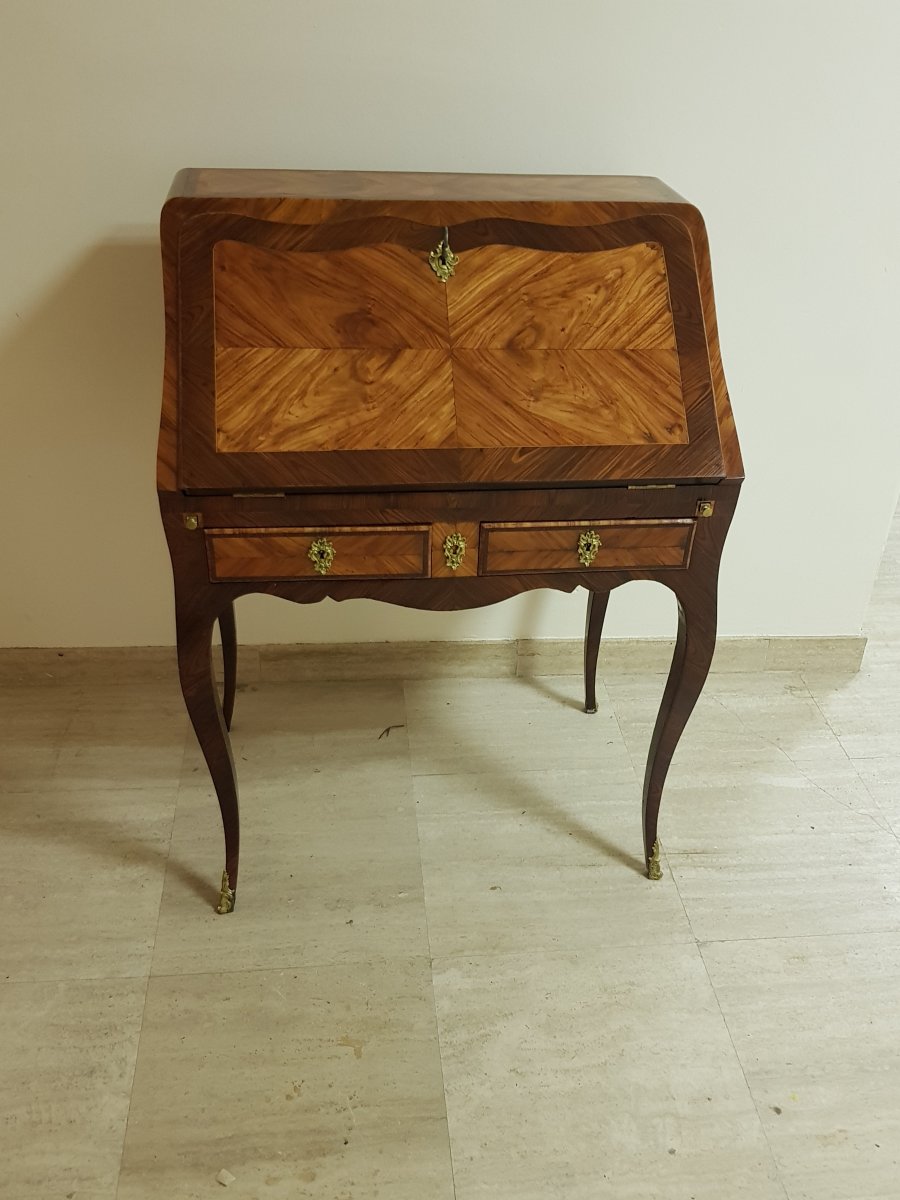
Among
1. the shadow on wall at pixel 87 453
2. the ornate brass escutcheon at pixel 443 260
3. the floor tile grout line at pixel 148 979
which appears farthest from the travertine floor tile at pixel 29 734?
the ornate brass escutcheon at pixel 443 260

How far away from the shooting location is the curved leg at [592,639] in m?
2.29

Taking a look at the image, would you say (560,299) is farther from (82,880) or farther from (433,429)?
(82,880)

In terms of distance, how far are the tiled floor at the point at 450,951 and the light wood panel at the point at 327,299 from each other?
99cm

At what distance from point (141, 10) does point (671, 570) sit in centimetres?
130

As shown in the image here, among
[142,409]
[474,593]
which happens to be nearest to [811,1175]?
[474,593]

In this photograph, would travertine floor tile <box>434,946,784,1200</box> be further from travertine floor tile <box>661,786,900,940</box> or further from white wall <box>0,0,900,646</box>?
white wall <box>0,0,900,646</box>

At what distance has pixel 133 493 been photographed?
220 centimetres

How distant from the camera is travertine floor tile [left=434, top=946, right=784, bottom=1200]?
1513 mm

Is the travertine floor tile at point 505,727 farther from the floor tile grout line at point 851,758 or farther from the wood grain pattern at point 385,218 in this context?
the wood grain pattern at point 385,218

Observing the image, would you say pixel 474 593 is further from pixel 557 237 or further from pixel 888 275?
pixel 888 275

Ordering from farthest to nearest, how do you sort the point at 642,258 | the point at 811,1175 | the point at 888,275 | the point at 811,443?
the point at 811,443 → the point at 888,275 → the point at 642,258 → the point at 811,1175

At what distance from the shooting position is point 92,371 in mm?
2059

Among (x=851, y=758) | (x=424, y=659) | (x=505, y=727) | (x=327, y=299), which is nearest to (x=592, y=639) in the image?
(x=505, y=727)

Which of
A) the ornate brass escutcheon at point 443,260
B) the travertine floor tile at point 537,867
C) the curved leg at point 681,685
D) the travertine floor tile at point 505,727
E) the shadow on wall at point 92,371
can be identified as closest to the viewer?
the ornate brass escutcheon at point 443,260
